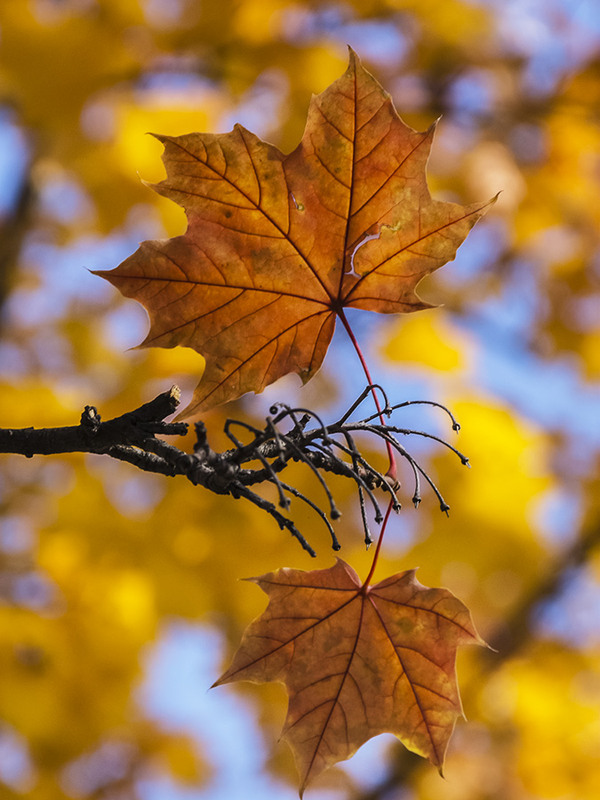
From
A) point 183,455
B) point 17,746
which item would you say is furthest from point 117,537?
point 183,455

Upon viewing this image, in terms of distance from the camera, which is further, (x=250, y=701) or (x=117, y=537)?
(x=250, y=701)

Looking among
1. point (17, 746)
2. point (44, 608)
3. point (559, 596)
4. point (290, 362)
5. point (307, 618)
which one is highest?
point (559, 596)

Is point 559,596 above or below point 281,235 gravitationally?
above

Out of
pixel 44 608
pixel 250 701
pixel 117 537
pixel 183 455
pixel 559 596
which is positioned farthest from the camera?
pixel 250 701

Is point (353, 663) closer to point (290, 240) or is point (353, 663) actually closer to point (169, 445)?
point (169, 445)

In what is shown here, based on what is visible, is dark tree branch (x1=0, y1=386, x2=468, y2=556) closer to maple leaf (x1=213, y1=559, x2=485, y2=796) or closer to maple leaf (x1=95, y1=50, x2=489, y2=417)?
maple leaf (x1=95, y1=50, x2=489, y2=417)

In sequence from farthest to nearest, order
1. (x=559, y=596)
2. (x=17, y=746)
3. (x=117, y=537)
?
(x=559, y=596), (x=17, y=746), (x=117, y=537)

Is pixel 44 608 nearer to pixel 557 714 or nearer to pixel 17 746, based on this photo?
pixel 17 746
